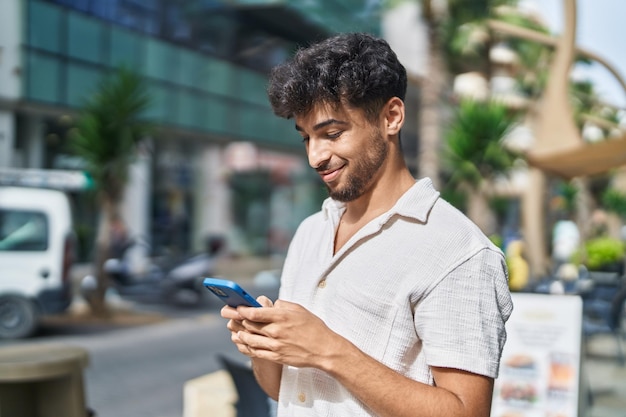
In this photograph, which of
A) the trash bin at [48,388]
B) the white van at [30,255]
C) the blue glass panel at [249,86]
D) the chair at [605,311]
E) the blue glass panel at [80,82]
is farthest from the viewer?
the blue glass panel at [249,86]

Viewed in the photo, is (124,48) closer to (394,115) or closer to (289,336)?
(394,115)

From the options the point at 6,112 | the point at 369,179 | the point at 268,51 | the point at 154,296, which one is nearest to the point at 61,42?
the point at 6,112

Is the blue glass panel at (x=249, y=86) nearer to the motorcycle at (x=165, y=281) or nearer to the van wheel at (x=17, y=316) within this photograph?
the motorcycle at (x=165, y=281)

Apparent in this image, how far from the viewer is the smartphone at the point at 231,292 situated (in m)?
1.30

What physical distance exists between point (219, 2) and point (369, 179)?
75.0 ft

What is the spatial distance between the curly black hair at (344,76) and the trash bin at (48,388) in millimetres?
2068

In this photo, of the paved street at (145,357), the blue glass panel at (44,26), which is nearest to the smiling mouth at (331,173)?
the paved street at (145,357)

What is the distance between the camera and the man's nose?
4.83 ft

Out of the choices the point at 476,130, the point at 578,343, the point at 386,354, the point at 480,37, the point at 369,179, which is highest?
the point at 480,37

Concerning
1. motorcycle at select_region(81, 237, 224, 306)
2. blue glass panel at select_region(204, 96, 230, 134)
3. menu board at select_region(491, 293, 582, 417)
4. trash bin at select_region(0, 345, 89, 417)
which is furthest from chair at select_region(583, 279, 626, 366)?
blue glass panel at select_region(204, 96, 230, 134)

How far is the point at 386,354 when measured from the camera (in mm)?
1383

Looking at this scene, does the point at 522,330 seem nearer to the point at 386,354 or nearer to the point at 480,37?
the point at 386,354

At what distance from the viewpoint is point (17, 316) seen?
33.8 feet

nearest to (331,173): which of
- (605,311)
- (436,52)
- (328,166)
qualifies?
(328,166)
